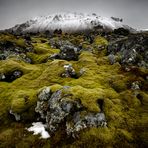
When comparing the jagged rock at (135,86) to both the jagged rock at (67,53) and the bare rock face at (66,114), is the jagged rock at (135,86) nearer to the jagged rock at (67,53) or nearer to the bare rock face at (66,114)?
the bare rock face at (66,114)

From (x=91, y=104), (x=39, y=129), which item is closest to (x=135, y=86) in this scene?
(x=91, y=104)

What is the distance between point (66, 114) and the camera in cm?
2827

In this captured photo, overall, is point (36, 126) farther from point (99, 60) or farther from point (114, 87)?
point (99, 60)

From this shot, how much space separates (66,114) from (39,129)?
4222mm

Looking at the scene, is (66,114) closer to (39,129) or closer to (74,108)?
(74,108)

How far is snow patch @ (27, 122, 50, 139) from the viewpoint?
89.7ft

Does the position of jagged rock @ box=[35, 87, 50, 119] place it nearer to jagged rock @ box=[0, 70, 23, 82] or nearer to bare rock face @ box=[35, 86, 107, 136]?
bare rock face @ box=[35, 86, 107, 136]

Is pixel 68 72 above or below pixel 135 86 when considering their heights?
below

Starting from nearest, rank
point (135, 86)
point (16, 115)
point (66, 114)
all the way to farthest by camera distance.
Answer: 1. point (66, 114)
2. point (16, 115)
3. point (135, 86)

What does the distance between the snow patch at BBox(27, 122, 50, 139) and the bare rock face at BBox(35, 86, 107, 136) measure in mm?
742

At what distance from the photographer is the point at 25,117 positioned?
31.5 metres

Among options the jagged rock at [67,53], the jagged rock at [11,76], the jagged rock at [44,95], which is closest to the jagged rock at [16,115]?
the jagged rock at [44,95]

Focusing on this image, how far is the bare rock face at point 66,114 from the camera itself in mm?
26750

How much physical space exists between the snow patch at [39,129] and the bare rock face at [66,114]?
29.2 inches
